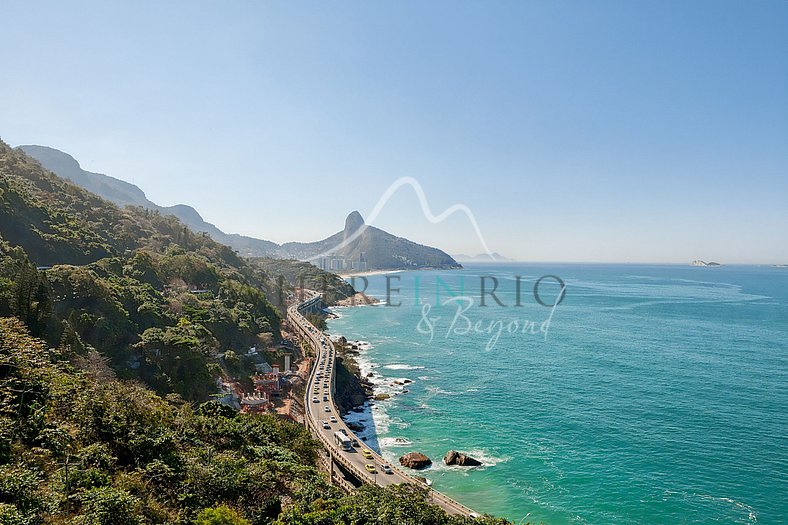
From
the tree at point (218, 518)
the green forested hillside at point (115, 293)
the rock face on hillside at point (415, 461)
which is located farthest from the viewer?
the rock face on hillside at point (415, 461)

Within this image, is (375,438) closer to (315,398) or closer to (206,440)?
(315,398)

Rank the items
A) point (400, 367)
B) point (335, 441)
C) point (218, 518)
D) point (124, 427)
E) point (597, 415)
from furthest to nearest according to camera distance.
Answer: point (400, 367)
point (597, 415)
point (335, 441)
point (124, 427)
point (218, 518)

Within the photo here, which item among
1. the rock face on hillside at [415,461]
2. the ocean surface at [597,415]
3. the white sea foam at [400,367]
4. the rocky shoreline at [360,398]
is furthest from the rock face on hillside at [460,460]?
the white sea foam at [400,367]

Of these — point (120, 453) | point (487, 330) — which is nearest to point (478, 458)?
point (120, 453)

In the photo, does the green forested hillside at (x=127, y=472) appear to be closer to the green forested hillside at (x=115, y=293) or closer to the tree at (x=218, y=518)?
the tree at (x=218, y=518)

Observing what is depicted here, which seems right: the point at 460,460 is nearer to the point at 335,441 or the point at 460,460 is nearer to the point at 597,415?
the point at 335,441

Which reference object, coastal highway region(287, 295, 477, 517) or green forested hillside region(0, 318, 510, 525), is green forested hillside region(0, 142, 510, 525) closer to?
green forested hillside region(0, 318, 510, 525)

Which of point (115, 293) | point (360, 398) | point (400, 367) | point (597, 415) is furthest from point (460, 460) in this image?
point (115, 293)
